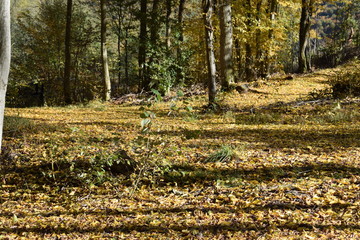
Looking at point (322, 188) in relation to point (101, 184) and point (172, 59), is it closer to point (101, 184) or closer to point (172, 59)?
point (101, 184)

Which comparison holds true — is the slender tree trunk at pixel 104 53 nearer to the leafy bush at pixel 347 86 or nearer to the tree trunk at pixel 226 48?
the tree trunk at pixel 226 48

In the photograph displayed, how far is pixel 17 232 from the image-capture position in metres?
3.10

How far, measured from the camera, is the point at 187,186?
13.4 feet

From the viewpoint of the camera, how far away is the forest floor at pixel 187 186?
119 inches

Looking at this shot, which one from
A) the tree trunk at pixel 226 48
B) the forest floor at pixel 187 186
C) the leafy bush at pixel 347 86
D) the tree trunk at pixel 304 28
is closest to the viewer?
the forest floor at pixel 187 186

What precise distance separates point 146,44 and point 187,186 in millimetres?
11841

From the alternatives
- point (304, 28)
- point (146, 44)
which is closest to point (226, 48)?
point (146, 44)

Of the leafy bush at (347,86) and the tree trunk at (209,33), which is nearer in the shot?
the tree trunk at (209,33)

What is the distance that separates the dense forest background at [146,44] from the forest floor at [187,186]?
4668mm

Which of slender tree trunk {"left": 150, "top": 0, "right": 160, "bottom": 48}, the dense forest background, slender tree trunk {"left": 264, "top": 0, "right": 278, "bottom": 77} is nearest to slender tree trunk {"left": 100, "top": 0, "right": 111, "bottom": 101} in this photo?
the dense forest background

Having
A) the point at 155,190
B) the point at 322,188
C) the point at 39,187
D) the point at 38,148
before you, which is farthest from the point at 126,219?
the point at 38,148

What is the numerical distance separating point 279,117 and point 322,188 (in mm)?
4709

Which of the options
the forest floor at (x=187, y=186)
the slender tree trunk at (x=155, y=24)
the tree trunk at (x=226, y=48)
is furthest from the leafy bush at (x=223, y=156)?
the slender tree trunk at (x=155, y=24)

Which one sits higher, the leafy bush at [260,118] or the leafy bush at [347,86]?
the leafy bush at [347,86]
